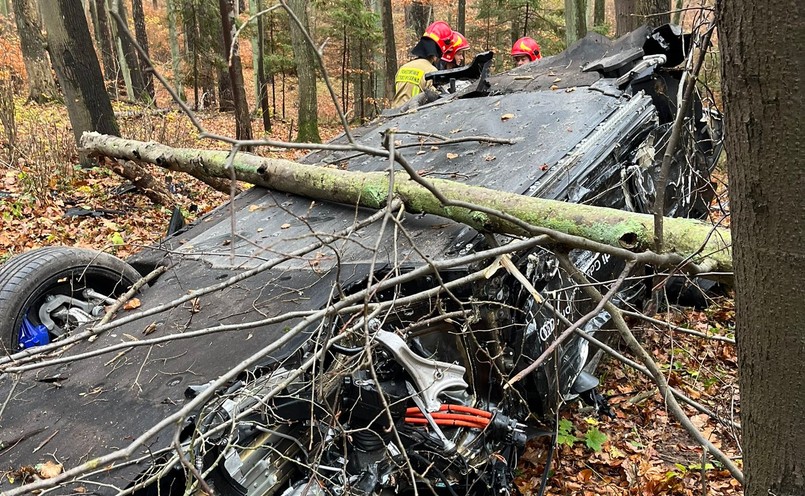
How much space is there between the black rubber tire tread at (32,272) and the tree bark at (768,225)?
3.36 meters

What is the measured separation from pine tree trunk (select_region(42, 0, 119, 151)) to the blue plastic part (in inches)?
185

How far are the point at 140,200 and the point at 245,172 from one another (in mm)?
3463

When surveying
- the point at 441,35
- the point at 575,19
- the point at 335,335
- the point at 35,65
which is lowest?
the point at 335,335

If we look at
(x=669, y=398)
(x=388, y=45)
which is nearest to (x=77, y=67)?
(x=669, y=398)

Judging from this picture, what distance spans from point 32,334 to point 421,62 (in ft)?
17.4

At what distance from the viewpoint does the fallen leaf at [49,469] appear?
224cm

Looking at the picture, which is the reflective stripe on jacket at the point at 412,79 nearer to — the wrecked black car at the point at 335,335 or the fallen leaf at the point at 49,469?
the wrecked black car at the point at 335,335

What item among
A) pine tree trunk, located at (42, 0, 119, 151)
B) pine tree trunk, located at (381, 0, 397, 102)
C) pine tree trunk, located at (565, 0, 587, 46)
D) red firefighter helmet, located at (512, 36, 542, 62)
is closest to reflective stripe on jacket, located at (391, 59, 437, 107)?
red firefighter helmet, located at (512, 36, 542, 62)

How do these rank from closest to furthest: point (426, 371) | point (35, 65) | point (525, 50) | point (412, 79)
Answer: point (426, 371), point (412, 79), point (525, 50), point (35, 65)

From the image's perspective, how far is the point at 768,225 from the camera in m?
1.11

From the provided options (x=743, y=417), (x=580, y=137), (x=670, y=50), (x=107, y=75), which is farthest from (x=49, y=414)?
(x=107, y=75)

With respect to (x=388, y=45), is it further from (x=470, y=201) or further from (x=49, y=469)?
(x=49, y=469)

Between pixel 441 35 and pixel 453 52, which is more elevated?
pixel 441 35

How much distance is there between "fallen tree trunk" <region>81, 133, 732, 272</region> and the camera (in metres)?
2.41
